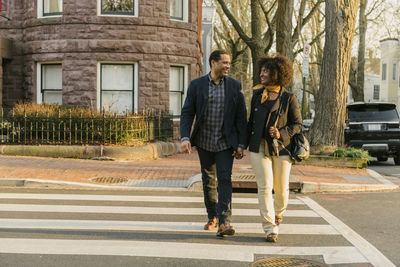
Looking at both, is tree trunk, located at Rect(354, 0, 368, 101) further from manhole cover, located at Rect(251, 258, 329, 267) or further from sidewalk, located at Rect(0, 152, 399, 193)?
manhole cover, located at Rect(251, 258, 329, 267)

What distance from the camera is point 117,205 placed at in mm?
8195

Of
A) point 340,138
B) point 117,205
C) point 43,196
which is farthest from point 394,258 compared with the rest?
point 340,138

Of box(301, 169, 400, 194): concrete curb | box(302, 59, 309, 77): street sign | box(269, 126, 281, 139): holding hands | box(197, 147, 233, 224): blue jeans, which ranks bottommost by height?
box(301, 169, 400, 194): concrete curb

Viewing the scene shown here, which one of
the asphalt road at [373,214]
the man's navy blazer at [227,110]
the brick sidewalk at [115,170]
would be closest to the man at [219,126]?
the man's navy blazer at [227,110]

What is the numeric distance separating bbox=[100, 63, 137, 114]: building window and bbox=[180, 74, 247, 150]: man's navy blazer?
11053mm

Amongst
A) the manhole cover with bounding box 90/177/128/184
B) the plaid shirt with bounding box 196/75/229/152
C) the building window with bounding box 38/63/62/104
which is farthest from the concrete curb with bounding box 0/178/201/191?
the building window with bounding box 38/63/62/104

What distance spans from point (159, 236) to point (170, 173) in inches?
209

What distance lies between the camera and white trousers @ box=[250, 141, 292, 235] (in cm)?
605

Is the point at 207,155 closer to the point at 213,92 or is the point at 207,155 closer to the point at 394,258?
the point at 213,92

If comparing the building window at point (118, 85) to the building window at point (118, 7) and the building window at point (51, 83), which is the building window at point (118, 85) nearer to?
the building window at point (51, 83)

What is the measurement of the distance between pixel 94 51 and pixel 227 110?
11549mm

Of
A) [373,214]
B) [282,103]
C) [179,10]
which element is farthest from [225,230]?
[179,10]

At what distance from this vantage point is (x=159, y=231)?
6.51 m

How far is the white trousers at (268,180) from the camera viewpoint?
19.8 feet
